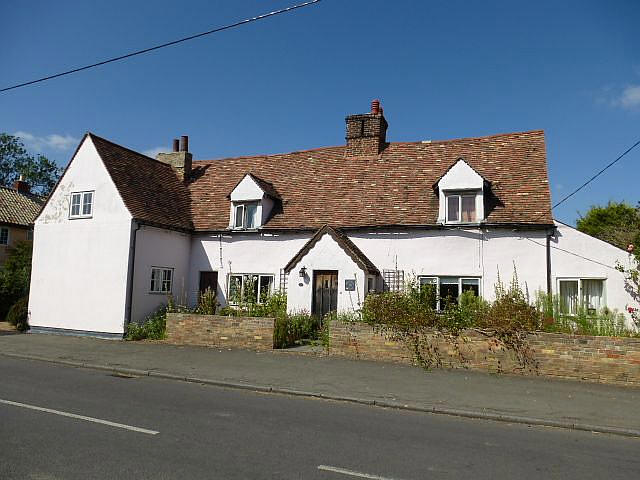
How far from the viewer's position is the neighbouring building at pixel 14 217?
105ft

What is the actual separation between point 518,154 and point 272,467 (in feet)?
58.4

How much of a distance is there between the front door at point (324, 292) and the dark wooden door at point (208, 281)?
205 inches

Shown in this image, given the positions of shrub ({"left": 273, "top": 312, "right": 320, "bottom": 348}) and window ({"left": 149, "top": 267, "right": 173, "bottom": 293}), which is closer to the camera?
shrub ({"left": 273, "top": 312, "right": 320, "bottom": 348})

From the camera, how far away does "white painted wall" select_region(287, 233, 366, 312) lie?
17.9m

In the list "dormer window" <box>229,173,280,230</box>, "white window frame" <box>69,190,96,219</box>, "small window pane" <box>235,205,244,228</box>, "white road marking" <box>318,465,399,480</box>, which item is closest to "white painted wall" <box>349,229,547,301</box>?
"dormer window" <box>229,173,280,230</box>

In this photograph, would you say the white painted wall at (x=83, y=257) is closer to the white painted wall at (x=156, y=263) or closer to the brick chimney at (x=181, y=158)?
the white painted wall at (x=156, y=263)

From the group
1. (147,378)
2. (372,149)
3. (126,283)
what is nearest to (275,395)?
(147,378)

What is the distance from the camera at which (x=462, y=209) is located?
18391 millimetres

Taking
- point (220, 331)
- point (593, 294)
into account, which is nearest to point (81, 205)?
point (220, 331)

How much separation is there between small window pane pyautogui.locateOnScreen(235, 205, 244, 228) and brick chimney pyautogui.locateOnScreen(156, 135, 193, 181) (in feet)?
16.0

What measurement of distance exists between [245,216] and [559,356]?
1343cm

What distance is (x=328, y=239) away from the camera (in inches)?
727

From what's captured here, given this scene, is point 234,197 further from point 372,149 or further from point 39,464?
point 39,464

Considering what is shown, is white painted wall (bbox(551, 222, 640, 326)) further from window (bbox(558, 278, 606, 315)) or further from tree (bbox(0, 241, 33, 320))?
tree (bbox(0, 241, 33, 320))
